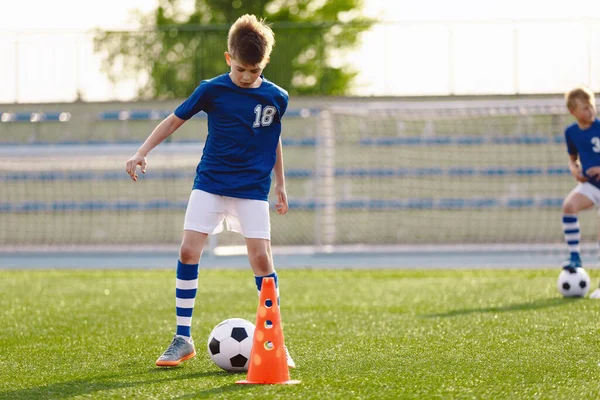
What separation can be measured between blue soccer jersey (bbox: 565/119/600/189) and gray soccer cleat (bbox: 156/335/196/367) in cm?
452

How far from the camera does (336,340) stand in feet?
17.5

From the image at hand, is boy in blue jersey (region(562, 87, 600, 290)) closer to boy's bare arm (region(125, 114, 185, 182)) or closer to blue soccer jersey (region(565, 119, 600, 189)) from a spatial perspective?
blue soccer jersey (region(565, 119, 600, 189))

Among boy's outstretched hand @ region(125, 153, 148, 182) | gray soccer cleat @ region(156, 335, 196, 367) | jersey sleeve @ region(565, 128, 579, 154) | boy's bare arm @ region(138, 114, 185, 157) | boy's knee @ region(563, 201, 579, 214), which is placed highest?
jersey sleeve @ region(565, 128, 579, 154)

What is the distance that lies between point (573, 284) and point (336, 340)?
9.49 ft

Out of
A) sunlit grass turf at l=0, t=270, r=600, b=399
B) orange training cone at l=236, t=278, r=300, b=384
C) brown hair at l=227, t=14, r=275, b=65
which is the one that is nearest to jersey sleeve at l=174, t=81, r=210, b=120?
brown hair at l=227, t=14, r=275, b=65

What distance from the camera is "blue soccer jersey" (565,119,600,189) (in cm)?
780

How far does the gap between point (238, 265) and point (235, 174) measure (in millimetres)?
8078

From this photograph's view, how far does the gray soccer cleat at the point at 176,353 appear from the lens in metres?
4.40

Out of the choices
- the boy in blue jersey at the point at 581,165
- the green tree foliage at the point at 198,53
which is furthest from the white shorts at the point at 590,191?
the green tree foliage at the point at 198,53

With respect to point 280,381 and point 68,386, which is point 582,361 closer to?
point 280,381

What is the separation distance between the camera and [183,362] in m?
4.57

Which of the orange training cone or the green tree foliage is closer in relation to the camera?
the orange training cone

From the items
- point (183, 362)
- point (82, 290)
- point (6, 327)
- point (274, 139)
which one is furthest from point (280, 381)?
point (82, 290)

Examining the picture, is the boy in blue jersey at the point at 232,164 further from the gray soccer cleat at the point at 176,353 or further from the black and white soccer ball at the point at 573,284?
the black and white soccer ball at the point at 573,284
